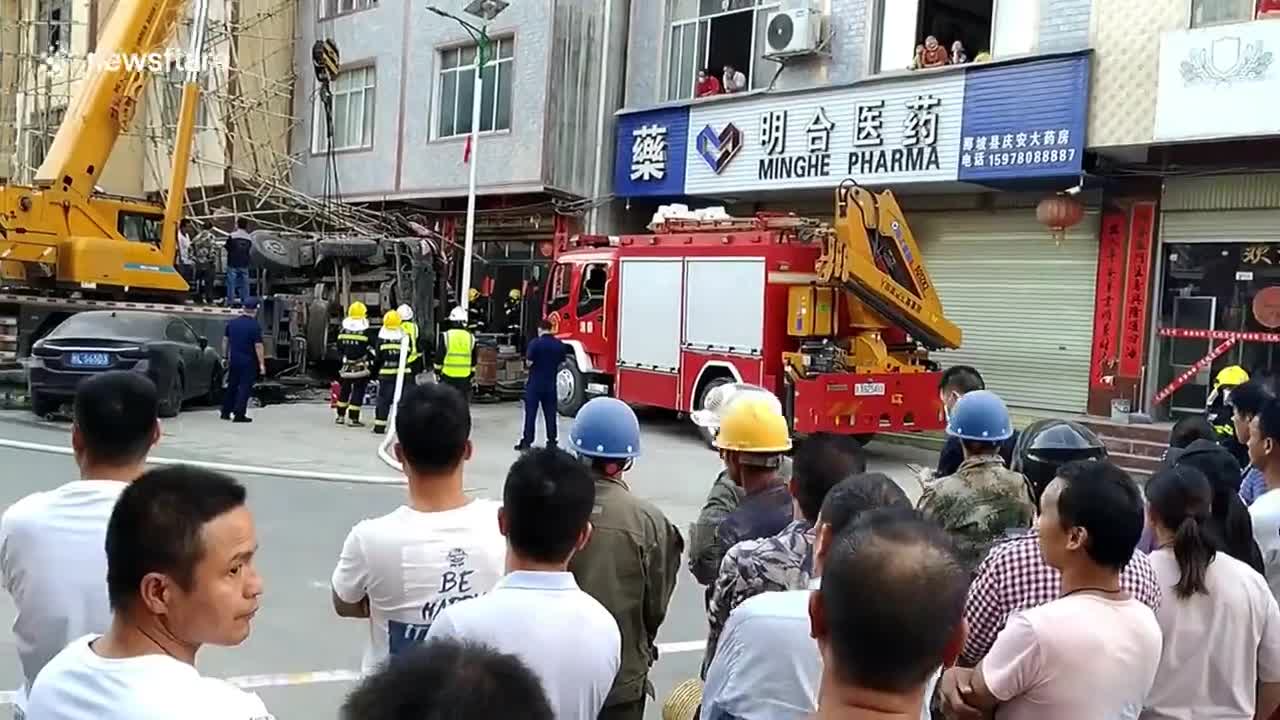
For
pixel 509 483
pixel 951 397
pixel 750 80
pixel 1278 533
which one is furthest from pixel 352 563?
pixel 750 80

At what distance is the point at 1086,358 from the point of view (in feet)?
51.4

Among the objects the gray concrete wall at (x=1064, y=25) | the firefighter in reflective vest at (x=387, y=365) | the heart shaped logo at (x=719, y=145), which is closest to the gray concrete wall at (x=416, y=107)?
the heart shaped logo at (x=719, y=145)

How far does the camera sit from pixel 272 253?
19266 mm

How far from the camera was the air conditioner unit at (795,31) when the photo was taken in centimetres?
1758

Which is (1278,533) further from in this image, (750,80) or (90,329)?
(750,80)

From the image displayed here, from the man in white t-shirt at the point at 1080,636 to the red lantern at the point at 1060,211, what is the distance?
1332cm

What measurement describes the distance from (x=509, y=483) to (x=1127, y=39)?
1362 centimetres

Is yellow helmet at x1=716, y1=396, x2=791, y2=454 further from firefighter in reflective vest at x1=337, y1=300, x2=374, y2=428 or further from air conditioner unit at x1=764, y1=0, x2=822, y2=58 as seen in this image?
air conditioner unit at x1=764, y1=0, x2=822, y2=58

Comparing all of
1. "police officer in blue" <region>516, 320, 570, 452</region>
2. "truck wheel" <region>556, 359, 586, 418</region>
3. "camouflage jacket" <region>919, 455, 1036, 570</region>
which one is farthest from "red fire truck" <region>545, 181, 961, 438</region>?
"camouflage jacket" <region>919, 455, 1036, 570</region>

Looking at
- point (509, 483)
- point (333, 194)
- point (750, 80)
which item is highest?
point (750, 80)

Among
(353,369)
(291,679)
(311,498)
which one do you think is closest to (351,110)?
(353,369)

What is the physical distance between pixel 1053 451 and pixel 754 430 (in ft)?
3.45

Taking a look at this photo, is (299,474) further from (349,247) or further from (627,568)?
(349,247)

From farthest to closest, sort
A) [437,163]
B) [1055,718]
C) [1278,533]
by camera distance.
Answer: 1. [437,163]
2. [1278,533]
3. [1055,718]
